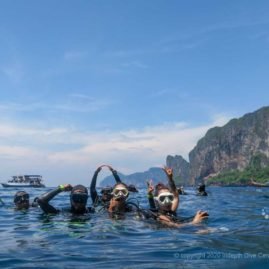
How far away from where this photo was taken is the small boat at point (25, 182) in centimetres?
10094

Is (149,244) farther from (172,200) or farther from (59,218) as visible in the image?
(59,218)

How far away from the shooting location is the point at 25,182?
4131 inches

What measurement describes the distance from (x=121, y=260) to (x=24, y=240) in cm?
287

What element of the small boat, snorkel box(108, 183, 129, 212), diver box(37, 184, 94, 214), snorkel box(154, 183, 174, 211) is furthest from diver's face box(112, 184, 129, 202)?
the small boat

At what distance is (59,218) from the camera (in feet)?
39.1

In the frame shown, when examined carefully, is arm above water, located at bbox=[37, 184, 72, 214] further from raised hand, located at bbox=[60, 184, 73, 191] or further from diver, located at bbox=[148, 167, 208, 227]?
diver, located at bbox=[148, 167, 208, 227]

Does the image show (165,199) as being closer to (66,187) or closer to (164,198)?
(164,198)

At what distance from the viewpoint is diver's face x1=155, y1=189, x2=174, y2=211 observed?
36.2ft

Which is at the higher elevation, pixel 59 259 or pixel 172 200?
pixel 172 200

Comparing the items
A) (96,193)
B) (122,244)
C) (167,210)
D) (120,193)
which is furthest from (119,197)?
(96,193)

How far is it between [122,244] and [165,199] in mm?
2583

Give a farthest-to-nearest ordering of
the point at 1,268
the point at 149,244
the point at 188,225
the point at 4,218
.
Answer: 1. the point at 4,218
2. the point at 188,225
3. the point at 149,244
4. the point at 1,268

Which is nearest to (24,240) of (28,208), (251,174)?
(28,208)

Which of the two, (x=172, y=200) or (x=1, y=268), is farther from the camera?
(x=172, y=200)
